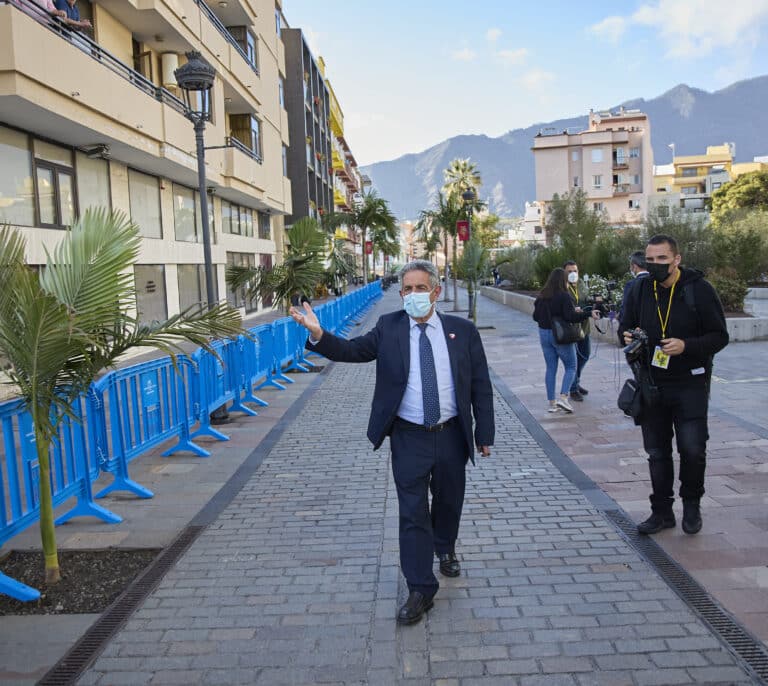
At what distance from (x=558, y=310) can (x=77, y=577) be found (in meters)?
5.78

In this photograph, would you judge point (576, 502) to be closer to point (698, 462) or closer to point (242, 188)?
point (698, 462)

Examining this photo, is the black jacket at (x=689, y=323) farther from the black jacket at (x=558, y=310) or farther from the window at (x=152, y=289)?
the window at (x=152, y=289)

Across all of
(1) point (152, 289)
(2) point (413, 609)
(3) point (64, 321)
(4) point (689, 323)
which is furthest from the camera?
(1) point (152, 289)

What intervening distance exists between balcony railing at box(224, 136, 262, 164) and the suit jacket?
1739 centimetres

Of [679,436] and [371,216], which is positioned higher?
[371,216]

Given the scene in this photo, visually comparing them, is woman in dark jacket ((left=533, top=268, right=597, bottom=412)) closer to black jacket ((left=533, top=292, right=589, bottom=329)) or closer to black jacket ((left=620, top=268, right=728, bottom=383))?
black jacket ((left=533, top=292, right=589, bottom=329))

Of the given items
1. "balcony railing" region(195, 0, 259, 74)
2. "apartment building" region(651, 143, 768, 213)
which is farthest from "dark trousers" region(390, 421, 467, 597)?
"apartment building" region(651, 143, 768, 213)

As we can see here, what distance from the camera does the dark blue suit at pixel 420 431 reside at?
3672 mm

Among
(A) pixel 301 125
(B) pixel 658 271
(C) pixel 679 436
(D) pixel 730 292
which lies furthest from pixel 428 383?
(A) pixel 301 125

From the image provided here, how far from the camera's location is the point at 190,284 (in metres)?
21.2

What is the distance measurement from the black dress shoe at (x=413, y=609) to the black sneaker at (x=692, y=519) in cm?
202

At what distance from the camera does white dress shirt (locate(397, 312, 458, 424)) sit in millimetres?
3715

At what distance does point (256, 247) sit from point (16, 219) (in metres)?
18.6

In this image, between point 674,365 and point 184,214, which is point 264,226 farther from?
point 674,365
